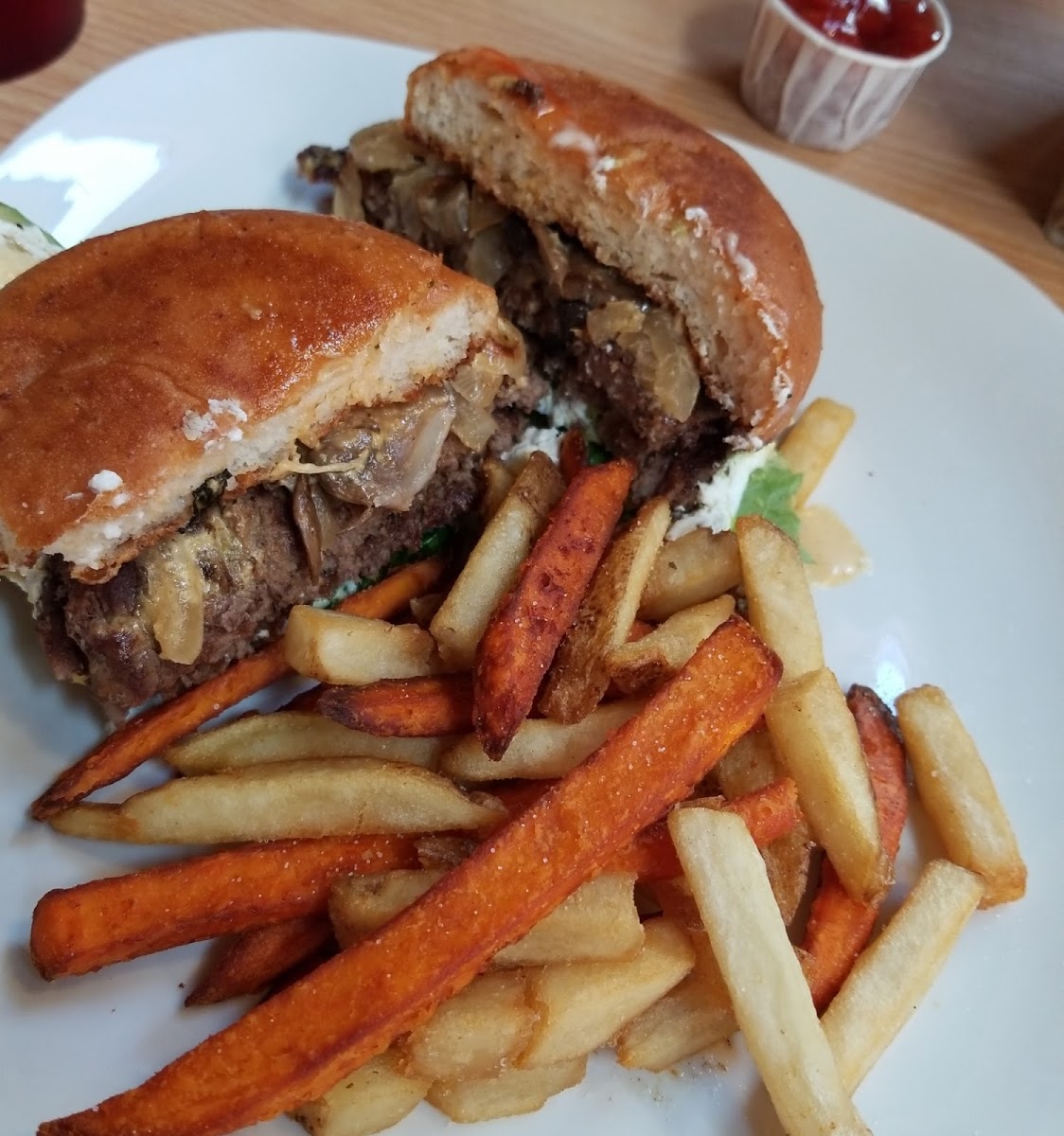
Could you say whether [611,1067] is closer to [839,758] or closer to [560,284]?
[839,758]

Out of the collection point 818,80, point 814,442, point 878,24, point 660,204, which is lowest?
point 814,442

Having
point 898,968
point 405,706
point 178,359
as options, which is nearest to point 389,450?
point 178,359

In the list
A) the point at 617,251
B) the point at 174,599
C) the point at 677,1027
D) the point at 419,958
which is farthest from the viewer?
the point at 617,251

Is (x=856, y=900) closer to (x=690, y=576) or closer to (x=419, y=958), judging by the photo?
(x=690, y=576)

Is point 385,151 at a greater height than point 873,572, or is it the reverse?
point 385,151

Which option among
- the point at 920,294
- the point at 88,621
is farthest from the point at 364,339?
the point at 920,294

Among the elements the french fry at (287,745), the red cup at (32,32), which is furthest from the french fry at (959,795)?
the red cup at (32,32)

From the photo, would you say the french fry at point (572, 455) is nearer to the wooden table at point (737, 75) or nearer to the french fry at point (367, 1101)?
the french fry at point (367, 1101)
